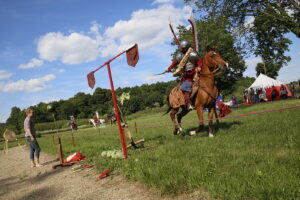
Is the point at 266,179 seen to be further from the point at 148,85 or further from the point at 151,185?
the point at 148,85

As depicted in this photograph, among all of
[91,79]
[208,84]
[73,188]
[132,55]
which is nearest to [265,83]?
[208,84]

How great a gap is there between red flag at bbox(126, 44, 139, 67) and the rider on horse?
2234 mm

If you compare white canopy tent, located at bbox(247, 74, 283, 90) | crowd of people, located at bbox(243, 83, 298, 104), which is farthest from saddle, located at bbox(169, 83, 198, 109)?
white canopy tent, located at bbox(247, 74, 283, 90)

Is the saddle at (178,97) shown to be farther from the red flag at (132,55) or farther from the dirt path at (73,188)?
the dirt path at (73,188)

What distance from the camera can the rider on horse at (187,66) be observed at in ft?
25.7

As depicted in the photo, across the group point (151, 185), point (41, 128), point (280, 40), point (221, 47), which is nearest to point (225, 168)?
point (151, 185)

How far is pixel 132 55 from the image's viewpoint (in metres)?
5.90

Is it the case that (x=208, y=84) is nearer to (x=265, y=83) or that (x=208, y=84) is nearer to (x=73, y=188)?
(x=73, y=188)

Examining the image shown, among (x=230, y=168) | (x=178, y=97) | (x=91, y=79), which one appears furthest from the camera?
(x=178, y=97)

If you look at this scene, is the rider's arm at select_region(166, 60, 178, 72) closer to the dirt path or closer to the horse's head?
the horse's head

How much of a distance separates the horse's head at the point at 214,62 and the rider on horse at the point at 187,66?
0.36 meters

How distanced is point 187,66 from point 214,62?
3.25ft

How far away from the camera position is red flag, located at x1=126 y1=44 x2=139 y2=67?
5820 mm

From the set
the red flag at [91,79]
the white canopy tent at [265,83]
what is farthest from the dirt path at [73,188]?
the white canopy tent at [265,83]
